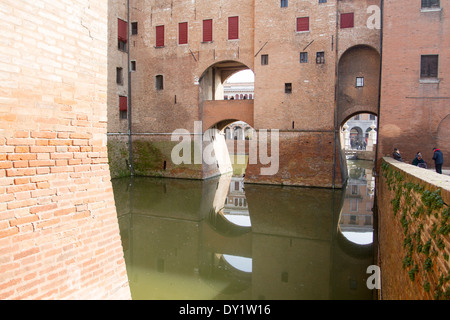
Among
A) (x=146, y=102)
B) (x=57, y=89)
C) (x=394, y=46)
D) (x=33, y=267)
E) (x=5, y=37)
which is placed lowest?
(x=33, y=267)

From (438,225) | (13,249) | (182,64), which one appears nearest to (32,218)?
(13,249)

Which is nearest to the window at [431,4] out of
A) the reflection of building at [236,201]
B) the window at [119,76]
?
the reflection of building at [236,201]

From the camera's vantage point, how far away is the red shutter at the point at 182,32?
62.2 feet

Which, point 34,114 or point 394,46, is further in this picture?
point 394,46

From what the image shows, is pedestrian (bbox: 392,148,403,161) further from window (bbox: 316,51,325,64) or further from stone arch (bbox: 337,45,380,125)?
window (bbox: 316,51,325,64)

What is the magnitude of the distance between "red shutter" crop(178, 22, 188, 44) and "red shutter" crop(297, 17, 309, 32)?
631 cm

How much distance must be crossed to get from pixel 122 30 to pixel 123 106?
4.41m

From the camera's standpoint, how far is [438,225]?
282 centimetres

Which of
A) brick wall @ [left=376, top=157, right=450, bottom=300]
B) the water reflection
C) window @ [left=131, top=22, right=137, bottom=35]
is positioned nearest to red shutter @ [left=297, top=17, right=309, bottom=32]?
the water reflection

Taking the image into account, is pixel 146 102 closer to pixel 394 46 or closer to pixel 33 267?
pixel 394 46

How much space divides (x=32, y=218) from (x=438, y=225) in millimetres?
3320

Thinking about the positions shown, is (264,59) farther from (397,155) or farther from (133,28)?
(133,28)

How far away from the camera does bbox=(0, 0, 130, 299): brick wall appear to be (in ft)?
8.38

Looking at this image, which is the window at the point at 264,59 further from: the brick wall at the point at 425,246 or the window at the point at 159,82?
the brick wall at the point at 425,246
